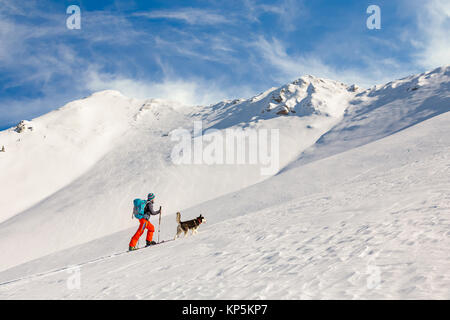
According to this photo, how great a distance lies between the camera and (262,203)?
17609mm

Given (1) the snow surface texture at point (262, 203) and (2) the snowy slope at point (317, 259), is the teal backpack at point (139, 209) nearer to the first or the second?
(1) the snow surface texture at point (262, 203)

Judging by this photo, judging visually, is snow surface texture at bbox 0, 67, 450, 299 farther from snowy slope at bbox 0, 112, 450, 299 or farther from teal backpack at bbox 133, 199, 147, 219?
teal backpack at bbox 133, 199, 147, 219

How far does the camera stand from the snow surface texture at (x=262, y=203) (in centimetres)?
480

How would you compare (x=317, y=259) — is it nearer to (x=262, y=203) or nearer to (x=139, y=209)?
(x=139, y=209)

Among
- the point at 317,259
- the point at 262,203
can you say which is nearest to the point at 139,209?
the point at 317,259

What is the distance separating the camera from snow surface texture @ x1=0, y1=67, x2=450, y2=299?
4.80 m

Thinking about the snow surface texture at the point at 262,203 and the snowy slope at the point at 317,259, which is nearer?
the snowy slope at the point at 317,259

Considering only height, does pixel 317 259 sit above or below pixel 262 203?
below

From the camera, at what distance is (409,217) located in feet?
22.3

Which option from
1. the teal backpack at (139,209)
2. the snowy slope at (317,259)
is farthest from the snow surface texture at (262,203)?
the teal backpack at (139,209)
